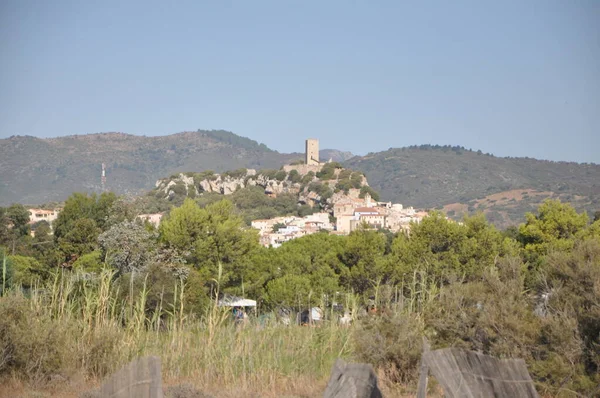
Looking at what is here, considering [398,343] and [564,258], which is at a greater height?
[564,258]

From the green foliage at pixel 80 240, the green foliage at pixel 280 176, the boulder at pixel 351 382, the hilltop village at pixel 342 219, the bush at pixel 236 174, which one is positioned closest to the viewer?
the boulder at pixel 351 382

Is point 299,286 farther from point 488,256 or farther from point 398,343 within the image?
point 398,343

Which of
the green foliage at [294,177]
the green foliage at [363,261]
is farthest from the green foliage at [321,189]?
the green foliage at [363,261]

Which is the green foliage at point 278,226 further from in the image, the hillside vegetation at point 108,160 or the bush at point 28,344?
the bush at point 28,344

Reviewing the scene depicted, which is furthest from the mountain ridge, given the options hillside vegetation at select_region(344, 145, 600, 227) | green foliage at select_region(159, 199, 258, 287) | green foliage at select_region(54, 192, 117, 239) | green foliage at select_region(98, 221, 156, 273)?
green foliage at select_region(98, 221, 156, 273)

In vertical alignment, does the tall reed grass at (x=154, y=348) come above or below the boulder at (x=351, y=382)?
below

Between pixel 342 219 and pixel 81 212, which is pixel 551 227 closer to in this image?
pixel 81 212

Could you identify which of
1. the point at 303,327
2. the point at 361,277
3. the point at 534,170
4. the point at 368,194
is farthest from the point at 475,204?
the point at 303,327

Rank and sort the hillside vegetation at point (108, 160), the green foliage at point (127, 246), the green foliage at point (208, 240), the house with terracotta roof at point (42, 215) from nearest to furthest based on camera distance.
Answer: the green foliage at point (127, 246)
the green foliage at point (208, 240)
the house with terracotta roof at point (42, 215)
the hillside vegetation at point (108, 160)

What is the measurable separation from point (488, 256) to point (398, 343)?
55.2ft

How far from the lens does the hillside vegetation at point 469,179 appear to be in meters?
104

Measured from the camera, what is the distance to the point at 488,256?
2164 cm

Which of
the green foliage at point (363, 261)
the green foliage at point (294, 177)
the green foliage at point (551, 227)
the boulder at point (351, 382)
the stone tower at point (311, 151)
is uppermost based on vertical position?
the stone tower at point (311, 151)

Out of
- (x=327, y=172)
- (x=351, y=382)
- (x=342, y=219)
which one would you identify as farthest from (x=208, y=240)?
(x=327, y=172)
